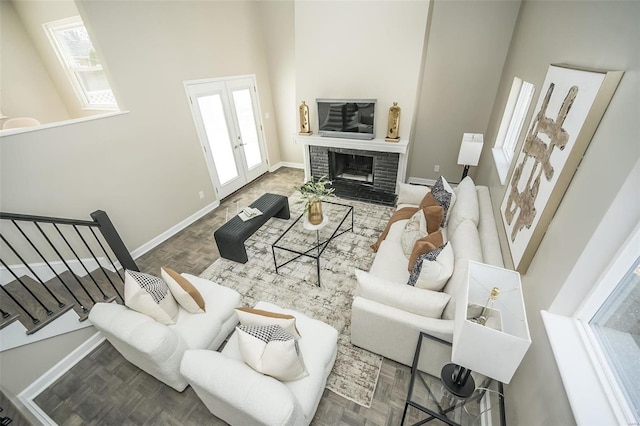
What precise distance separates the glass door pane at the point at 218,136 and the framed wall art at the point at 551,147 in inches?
165

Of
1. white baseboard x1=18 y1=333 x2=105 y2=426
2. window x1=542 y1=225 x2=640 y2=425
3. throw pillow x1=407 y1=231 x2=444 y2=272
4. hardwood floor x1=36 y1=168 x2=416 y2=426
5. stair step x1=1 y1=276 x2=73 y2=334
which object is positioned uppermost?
window x1=542 y1=225 x2=640 y2=425

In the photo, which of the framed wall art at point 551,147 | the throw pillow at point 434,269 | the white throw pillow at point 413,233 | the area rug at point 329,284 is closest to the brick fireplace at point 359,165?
the area rug at point 329,284

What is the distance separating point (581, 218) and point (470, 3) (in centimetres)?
390

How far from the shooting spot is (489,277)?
4.82 ft

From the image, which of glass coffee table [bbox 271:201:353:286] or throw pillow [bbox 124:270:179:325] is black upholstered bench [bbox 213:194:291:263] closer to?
glass coffee table [bbox 271:201:353:286]

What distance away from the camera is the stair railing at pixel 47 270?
2.08 metres

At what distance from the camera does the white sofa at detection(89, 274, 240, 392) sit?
5.66 ft

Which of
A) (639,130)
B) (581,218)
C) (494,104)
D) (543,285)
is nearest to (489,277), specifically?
(543,285)

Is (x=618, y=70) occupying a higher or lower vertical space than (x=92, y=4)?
lower

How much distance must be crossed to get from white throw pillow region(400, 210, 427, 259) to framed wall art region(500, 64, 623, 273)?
0.70m

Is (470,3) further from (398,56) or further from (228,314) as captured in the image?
(228,314)

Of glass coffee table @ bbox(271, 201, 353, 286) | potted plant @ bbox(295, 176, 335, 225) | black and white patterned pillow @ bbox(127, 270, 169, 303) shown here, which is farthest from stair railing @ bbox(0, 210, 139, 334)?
potted plant @ bbox(295, 176, 335, 225)

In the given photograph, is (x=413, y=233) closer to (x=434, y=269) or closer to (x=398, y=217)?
(x=398, y=217)

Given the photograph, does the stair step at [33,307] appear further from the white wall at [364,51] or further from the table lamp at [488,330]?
the white wall at [364,51]
